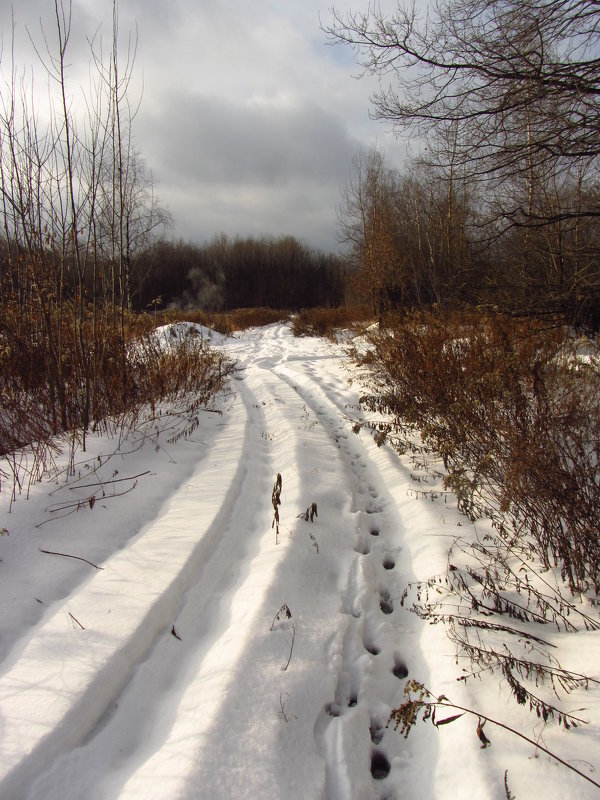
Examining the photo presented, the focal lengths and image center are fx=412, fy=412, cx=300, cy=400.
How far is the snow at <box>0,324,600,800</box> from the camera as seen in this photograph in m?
1.44

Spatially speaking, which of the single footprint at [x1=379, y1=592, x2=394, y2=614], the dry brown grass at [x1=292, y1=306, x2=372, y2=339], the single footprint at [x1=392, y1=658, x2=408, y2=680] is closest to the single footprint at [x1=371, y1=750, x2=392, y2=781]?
the single footprint at [x1=392, y1=658, x2=408, y2=680]

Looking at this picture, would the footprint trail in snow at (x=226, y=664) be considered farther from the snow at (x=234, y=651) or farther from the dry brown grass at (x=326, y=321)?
the dry brown grass at (x=326, y=321)

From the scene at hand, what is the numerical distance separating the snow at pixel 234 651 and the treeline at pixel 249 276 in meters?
39.4

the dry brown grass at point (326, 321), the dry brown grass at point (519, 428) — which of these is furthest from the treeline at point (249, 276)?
the dry brown grass at point (519, 428)

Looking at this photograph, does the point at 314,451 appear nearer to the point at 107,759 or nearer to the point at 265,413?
the point at 265,413

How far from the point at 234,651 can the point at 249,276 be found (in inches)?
1719

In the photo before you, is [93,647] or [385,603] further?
[385,603]

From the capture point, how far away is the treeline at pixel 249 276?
41.5m

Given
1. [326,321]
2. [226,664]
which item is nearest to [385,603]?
[226,664]

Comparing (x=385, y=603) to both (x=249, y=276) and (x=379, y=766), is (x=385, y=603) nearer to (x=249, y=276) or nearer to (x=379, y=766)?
(x=379, y=766)

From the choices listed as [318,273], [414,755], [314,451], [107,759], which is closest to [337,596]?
[414,755]

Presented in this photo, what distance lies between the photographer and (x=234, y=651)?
75.3 inches

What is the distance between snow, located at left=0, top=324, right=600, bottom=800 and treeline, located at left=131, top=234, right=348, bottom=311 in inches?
1550

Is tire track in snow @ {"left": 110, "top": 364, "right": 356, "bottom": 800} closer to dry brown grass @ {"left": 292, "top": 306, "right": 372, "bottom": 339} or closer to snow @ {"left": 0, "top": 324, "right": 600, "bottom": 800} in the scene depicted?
snow @ {"left": 0, "top": 324, "right": 600, "bottom": 800}
